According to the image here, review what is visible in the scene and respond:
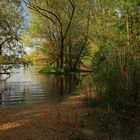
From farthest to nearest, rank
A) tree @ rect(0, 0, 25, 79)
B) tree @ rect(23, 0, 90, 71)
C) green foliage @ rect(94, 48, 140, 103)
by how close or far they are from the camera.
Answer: tree @ rect(23, 0, 90, 71)
tree @ rect(0, 0, 25, 79)
green foliage @ rect(94, 48, 140, 103)

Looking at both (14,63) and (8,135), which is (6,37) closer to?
(14,63)

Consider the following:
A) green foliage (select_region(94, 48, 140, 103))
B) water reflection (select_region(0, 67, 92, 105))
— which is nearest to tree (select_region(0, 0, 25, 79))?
water reflection (select_region(0, 67, 92, 105))

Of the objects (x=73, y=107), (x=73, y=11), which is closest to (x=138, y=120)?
(x=73, y=107)

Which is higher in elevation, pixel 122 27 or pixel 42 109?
pixel 122 27

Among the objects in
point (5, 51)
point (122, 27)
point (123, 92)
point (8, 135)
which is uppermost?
point (122, 27)

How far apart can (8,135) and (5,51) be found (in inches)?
895

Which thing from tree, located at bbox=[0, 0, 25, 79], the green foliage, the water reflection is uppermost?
tree, located at bbox=[0, 0, 25, 79]

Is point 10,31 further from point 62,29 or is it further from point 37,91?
point 62,29

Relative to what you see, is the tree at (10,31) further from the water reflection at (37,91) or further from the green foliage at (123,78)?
the green foliage at (123,78)

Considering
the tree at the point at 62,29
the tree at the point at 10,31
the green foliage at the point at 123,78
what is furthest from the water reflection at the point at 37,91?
the tree at the point at 62,29

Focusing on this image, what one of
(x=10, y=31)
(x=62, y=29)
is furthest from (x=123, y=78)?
(x=62, y=29)

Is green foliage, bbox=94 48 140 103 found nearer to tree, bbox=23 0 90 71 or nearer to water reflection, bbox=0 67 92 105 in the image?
water reflection, bbox=0 67 92 105

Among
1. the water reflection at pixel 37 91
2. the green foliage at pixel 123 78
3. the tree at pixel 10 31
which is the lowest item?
the water reflection at pixel 37 91

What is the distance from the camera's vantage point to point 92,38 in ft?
178
